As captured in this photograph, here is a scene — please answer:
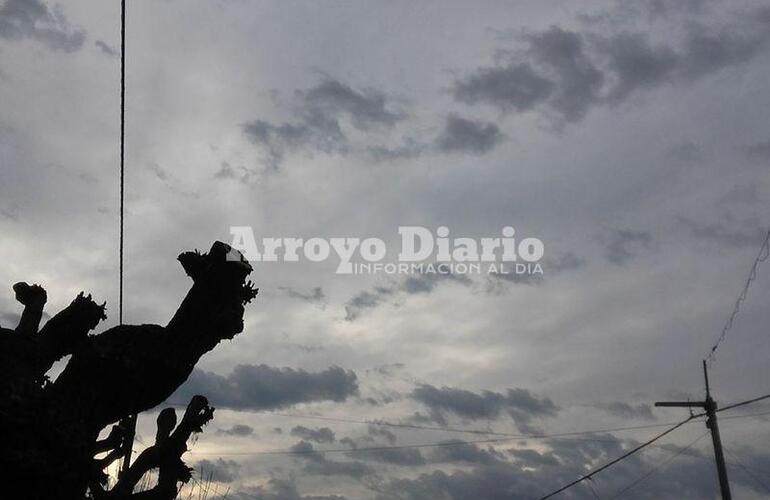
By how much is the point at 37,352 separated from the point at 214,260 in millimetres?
2401

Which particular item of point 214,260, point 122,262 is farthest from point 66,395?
point 122,262

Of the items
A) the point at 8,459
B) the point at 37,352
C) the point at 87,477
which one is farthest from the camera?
the point at 37,352

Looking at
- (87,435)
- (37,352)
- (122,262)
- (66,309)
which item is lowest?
(87,435)

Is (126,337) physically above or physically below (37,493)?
above

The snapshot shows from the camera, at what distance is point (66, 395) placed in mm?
8875

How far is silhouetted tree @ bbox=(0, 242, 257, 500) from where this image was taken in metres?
7.46

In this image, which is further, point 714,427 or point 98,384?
point 714,427

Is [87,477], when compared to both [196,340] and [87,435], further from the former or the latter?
[196,340]

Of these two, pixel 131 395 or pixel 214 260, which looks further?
pixel 214 260

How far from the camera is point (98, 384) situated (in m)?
8.97

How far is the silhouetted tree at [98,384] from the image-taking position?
7.46 metres

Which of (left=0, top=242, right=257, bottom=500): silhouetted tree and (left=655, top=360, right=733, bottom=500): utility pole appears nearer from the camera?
(left=0, top=242, right=257, bottom=500): silhouetted tree

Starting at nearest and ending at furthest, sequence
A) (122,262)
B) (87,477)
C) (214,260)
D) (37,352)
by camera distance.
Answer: (87,477) → (37,352) → (214,260) → (122,262)

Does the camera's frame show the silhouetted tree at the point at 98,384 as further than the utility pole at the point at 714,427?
No
